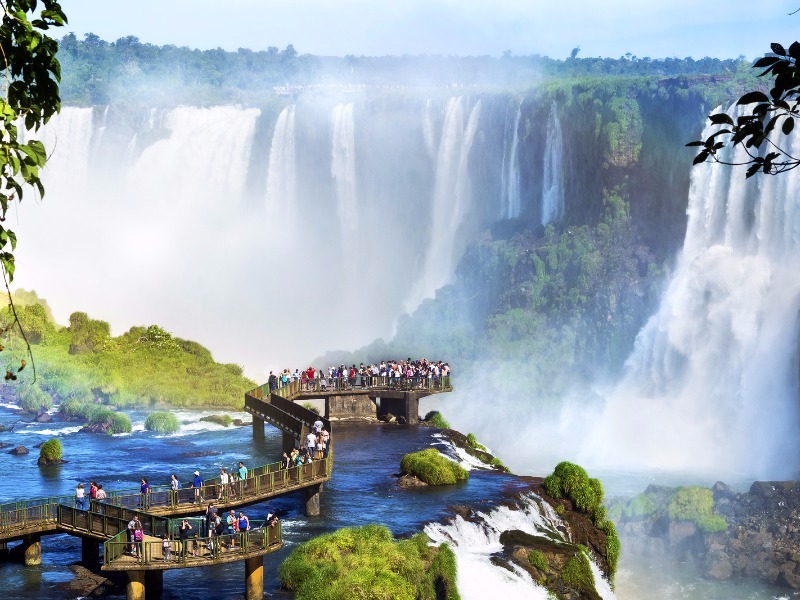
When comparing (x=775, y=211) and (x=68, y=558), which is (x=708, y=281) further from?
(x=68, y=558)

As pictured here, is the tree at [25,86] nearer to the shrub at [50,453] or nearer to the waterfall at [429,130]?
the shrub at [50,453]

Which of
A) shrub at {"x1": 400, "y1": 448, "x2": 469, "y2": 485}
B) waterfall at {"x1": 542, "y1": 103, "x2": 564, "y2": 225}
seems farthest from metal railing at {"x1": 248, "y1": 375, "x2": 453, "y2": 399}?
waterfall at {"x1": 542, "y1": 103, "x2": 564, "y2": 225}

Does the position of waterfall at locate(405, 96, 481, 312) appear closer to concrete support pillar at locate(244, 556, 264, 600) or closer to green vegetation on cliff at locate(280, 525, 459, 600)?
green vegetation on cliff at locate(280, 525, 459, 600)

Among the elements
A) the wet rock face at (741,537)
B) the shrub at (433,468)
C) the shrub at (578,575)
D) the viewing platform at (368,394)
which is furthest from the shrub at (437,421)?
the shrub at (578,575)

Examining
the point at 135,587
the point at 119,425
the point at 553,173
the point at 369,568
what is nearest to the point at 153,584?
the point at 135,587

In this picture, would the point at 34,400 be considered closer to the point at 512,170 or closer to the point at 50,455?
the point at 50,455
